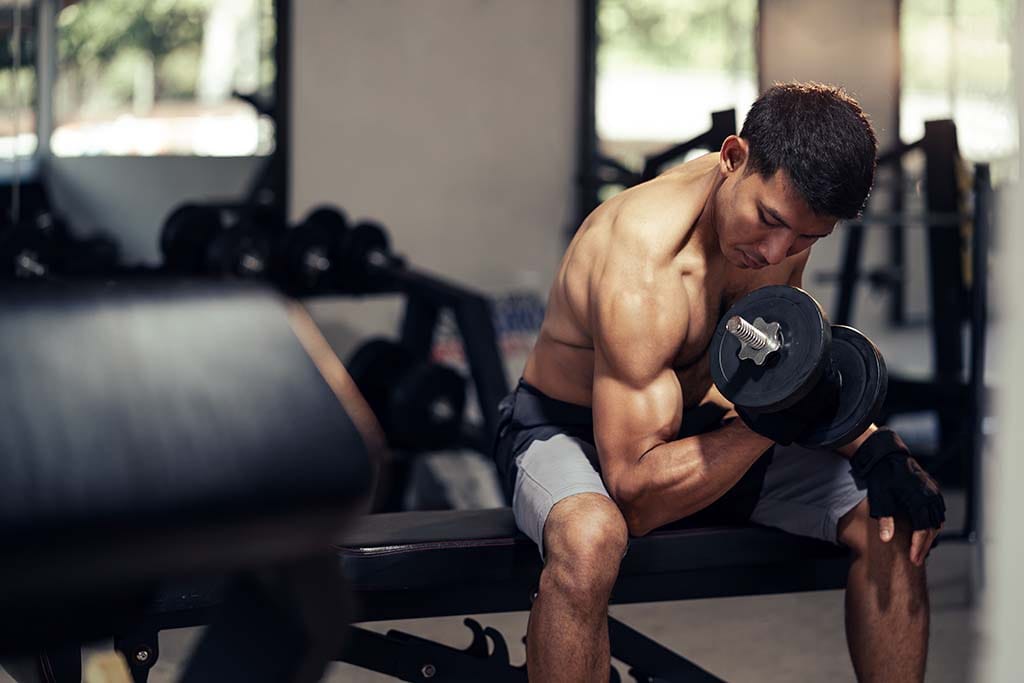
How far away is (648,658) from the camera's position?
89.3 inches

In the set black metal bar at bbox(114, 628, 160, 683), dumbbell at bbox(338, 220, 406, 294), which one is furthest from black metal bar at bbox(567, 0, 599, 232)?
black metal bar at bbox(114, 628, 160, 683)

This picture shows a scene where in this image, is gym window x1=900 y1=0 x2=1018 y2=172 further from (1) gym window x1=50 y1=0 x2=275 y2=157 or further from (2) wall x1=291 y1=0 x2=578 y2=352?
(1) gym window x1=50 y1=0 x2=275 y2=157

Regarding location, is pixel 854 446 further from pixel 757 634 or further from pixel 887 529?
pixel 757 634

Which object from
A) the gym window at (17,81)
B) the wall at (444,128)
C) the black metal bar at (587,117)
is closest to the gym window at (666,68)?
the black metal bar at (587,117)

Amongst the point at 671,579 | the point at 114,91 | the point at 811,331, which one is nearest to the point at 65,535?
the point at 811,331

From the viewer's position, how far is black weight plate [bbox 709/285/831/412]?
185 cm

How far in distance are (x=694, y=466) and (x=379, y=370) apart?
2.10m

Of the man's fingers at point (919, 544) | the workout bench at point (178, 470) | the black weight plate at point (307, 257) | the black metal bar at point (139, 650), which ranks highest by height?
the workout bench at point (178, 470)

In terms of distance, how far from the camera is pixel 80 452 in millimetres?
846

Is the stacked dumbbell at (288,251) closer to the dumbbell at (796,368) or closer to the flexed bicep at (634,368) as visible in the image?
the flexed bicep at (634,368)

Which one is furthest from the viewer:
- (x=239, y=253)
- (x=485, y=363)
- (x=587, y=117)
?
(x=587, y=117)

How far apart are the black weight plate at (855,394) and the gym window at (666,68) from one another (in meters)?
3.18

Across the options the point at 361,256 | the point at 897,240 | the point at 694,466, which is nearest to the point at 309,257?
the point at 361,256

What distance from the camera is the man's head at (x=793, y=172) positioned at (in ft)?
6.33
